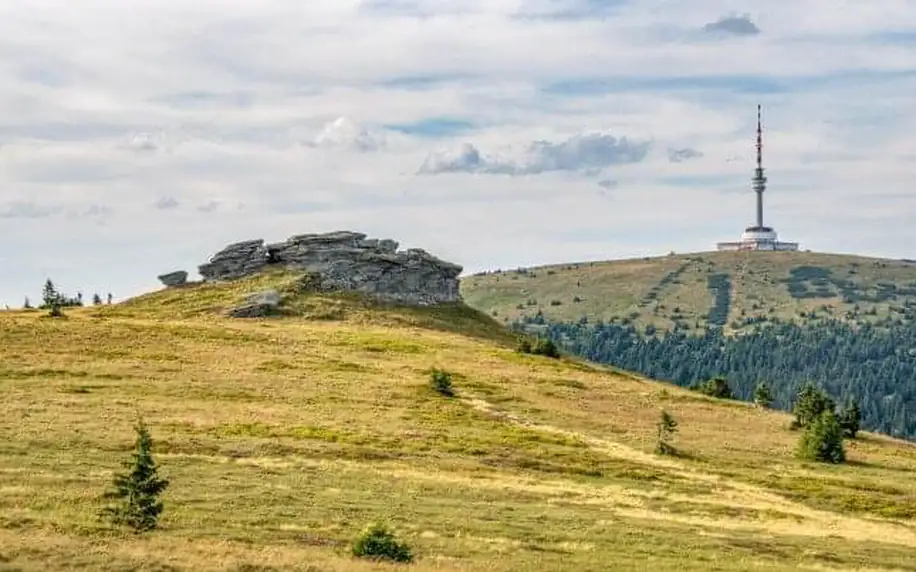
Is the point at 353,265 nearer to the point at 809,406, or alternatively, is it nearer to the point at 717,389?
the point at 717,389

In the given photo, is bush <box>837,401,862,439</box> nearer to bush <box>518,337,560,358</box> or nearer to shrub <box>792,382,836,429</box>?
shrub <box>792,382,836,429</box>

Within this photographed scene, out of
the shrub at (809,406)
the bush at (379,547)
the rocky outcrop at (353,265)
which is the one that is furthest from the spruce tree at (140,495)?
the rocky outcrop at (353,265)

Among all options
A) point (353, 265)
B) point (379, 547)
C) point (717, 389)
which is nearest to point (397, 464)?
point (379, 547)

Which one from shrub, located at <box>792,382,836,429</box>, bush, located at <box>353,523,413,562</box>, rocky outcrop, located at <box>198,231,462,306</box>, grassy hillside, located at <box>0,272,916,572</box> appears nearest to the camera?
bush, located at <box>353,523,413,562</box>

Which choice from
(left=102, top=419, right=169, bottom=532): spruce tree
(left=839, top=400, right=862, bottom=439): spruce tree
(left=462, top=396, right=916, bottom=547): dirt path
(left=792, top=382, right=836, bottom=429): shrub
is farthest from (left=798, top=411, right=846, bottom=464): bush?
(left=102, top=419, right=169, bottom=532): spruce tree

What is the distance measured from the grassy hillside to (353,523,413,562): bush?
2.53ft

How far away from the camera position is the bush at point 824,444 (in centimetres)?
7669

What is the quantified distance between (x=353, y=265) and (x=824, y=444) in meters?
90.0

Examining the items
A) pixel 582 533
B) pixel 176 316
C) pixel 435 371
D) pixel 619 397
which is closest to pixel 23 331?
pixel 176 316

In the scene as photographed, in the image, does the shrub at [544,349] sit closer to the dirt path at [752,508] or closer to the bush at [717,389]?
the bush at [717,389]

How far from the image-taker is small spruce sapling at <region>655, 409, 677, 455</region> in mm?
73438

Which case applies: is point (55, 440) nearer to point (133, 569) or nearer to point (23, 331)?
point (133, 569)

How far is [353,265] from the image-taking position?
155 m

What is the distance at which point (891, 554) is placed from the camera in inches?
1922
